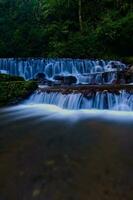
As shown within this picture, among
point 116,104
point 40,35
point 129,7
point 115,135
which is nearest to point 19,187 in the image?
point 115,135

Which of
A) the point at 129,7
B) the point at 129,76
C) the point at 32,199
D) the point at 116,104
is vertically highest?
the point at 129,7

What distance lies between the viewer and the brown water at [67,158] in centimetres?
437

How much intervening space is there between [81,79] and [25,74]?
3439mm

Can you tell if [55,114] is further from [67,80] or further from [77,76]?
[77,76]

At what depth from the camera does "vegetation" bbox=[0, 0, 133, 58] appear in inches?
872

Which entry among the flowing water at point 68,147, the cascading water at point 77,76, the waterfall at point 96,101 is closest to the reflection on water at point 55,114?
the flowing water at point 68,147

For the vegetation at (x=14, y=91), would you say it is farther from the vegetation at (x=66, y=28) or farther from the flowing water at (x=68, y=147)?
the vegetation at (x=66, y=28)

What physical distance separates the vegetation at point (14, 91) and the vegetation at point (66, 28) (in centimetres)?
874

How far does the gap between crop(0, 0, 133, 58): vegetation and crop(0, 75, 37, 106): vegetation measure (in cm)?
874

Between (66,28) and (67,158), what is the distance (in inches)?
758

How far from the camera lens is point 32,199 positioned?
4.13 meters

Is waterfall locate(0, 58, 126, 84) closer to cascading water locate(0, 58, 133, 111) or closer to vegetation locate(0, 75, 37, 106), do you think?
cascading water locate(0, 58, 133, 111)

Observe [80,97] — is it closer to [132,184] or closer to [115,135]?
[115,135]

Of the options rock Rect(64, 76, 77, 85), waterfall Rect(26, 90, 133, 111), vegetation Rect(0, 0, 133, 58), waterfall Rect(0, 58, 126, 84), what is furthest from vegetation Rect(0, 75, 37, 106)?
vegetation Rect(0, 0, 133, 58)
